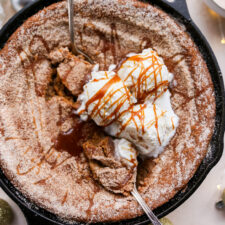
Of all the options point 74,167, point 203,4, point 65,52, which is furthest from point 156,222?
point 203,4

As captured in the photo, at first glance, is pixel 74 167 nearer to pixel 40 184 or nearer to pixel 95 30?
pixel 40 184

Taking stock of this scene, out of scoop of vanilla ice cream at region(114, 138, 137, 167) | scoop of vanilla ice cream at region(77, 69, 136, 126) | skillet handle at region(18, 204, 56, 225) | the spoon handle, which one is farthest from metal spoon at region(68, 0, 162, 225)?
skillet handle at region(18, 204, 56, 225)

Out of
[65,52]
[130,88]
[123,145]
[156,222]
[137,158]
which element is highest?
[65,52]

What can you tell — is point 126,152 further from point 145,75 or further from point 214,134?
point 214,134

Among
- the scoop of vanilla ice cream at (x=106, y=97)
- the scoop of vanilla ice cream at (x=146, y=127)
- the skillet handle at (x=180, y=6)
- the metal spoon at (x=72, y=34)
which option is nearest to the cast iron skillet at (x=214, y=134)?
the skillet handle at (x=180, y=6)

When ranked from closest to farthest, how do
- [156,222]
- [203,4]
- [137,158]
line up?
1. [156,222]
2. [137,158]
3. [203,4]

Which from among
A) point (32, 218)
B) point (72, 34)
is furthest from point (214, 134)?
point (32, 218)
